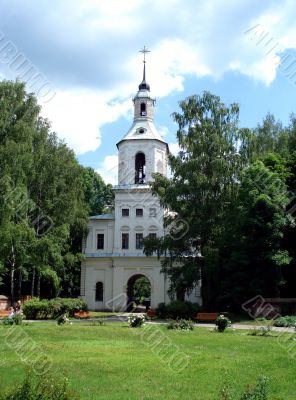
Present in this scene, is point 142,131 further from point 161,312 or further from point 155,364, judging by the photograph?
point 155,364

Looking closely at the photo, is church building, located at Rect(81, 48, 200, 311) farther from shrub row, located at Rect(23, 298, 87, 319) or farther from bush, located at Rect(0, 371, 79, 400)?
bush, located at Rect(0, 371, 79, 400)

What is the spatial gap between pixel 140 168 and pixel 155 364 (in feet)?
110

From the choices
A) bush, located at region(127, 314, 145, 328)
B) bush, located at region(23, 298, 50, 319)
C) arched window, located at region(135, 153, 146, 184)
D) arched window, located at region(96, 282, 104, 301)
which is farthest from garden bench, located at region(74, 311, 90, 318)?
arched window, located at region(135, 153, 146, 184)

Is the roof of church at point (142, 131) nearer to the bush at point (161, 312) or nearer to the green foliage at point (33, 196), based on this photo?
the green foliage at point (33, 196)

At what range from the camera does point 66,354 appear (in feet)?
42.8

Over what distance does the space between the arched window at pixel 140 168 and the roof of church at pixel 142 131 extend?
64.7 inches

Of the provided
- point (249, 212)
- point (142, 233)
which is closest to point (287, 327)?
point (249, 212)

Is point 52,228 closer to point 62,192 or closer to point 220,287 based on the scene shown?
point 62,192

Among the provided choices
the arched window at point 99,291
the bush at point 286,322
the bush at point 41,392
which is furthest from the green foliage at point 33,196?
the bush at point 41,392

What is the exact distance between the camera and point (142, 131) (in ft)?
146

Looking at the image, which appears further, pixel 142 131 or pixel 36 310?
pixel 142 131

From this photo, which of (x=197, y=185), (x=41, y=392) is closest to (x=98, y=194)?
(x=197, y=185)

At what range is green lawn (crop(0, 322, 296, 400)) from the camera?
357 inches

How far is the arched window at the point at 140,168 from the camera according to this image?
145 feet
